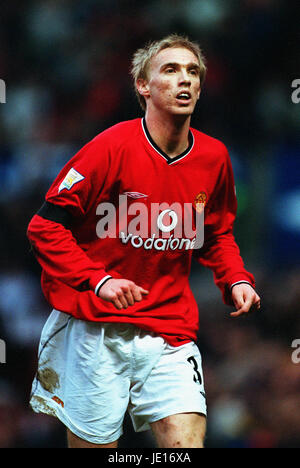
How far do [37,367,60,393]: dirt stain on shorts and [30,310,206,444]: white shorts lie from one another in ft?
0.29

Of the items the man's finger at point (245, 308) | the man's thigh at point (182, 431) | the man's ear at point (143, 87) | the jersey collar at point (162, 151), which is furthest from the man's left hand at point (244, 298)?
A: the man's ear at point (143, 87)

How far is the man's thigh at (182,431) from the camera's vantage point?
6.79 ft

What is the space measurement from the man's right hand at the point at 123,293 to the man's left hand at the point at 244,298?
378 millimetres

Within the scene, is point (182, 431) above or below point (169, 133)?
below

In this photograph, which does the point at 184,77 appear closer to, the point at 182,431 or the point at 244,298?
the point at 244,298

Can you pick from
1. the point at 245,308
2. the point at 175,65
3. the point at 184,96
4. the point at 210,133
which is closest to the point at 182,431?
the point at 245,308

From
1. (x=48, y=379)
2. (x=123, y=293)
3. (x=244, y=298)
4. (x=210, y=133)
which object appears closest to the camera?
(x=123, y=293)

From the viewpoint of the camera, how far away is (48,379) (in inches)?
95.3

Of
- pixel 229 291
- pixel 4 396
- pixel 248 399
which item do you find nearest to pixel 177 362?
pixel 229 291

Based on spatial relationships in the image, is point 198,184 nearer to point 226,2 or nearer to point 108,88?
point 108,88

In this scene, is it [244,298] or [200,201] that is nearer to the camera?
[244,298]

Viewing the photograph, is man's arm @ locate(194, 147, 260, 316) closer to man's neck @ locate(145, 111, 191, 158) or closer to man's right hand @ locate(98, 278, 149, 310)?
man's neck @ locate(145, 111, 191, 158)

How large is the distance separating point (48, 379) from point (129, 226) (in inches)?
26.2

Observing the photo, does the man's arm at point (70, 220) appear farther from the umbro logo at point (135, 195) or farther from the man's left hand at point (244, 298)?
the man's left hand at point (244, 298)
